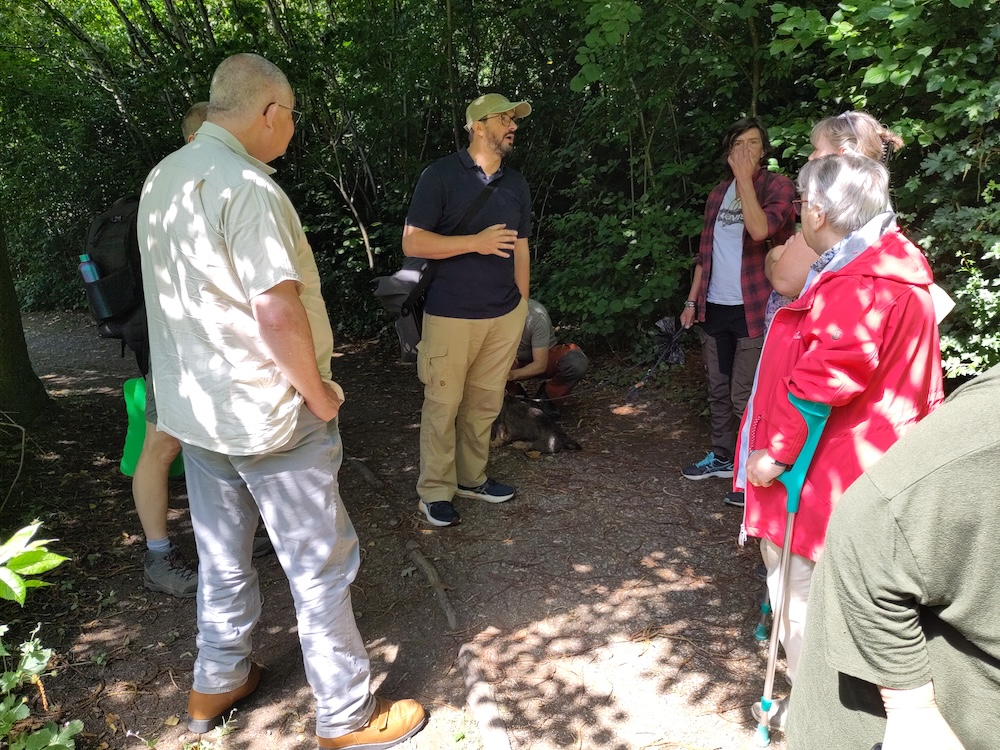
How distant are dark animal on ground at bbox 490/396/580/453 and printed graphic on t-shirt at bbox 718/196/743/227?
1774mm

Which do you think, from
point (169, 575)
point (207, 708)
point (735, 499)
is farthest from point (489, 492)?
point (207, 708)

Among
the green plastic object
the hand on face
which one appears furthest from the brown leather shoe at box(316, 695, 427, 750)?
the hand on face

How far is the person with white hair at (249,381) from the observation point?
210 centimetres

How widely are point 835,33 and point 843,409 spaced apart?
8.35 feet

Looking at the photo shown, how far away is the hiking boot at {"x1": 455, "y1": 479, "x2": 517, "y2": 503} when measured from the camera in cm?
433

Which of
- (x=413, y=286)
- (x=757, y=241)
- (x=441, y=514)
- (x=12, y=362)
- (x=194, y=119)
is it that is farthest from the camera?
(x=12, y=362)

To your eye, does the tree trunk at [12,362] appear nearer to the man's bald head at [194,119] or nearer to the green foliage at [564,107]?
the man's bald head at [194,119]

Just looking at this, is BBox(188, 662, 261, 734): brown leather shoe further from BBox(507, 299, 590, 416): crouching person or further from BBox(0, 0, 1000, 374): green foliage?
BBox(0, 0, 1000, 374): green foliage

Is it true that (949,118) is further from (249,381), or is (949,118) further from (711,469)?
(249,381)

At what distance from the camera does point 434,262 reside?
→ 12.4 ft

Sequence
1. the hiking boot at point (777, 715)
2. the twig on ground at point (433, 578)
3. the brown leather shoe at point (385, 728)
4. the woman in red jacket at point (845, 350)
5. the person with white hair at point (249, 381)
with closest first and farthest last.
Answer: the woman in red jacket at point (845, 350) < the person with white hair at point (249, 381) < the brown leather shoe at point (385, 728) < the hiking boot at point (777, 715) < the twig on ground at point (433, 578)

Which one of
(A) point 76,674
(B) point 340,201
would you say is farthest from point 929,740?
(B) point 340,201

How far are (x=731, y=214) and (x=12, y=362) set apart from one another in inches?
187

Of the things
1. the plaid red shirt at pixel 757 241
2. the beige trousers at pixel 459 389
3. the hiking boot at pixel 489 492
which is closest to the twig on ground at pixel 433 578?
the beige trousers at pixel 459 389
